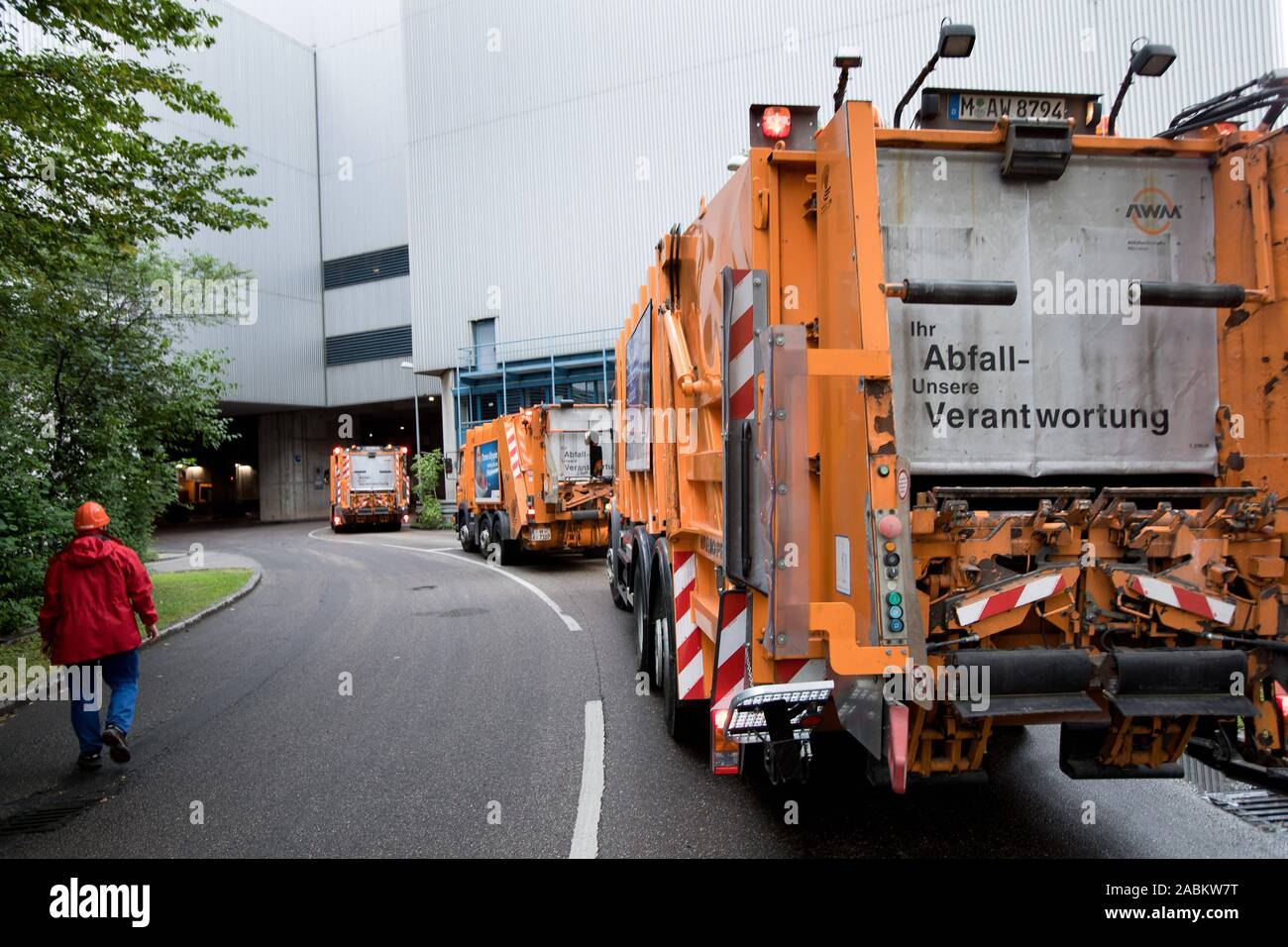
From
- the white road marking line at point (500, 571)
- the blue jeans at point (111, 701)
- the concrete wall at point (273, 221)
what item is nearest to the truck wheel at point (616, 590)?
the white road marking line at point (500, 571)

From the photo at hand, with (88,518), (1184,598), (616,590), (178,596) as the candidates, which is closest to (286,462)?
(178,596)

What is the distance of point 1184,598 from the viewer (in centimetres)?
308

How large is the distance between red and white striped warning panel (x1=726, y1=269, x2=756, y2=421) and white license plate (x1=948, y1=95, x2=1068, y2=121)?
4.73 ft

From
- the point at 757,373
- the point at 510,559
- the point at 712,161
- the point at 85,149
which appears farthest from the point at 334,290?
the point at 757,373

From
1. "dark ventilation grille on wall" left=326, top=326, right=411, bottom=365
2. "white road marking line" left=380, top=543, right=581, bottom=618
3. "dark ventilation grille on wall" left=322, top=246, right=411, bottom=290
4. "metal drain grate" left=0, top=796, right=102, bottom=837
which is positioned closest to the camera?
"metal drain grate" left=0, top=796, right=102, bottom=837

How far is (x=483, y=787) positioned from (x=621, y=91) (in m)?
26.6

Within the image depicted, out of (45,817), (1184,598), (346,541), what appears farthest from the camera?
(346,541)

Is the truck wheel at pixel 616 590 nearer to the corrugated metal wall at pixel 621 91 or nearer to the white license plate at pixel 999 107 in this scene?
the white license plate at pixel 999 107

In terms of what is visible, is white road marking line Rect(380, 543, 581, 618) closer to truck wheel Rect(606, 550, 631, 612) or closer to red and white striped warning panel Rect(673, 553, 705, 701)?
truck wheel Rect(606, 550, 631, 612)

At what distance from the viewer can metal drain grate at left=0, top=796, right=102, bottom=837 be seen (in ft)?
13.8

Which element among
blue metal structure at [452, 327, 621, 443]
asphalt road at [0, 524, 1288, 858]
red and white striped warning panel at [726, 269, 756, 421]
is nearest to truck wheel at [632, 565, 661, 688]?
asphalt road at [0, 524, 1288, 858]

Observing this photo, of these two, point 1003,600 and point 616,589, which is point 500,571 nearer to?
point 616,589

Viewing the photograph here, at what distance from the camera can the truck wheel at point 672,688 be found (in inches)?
195
